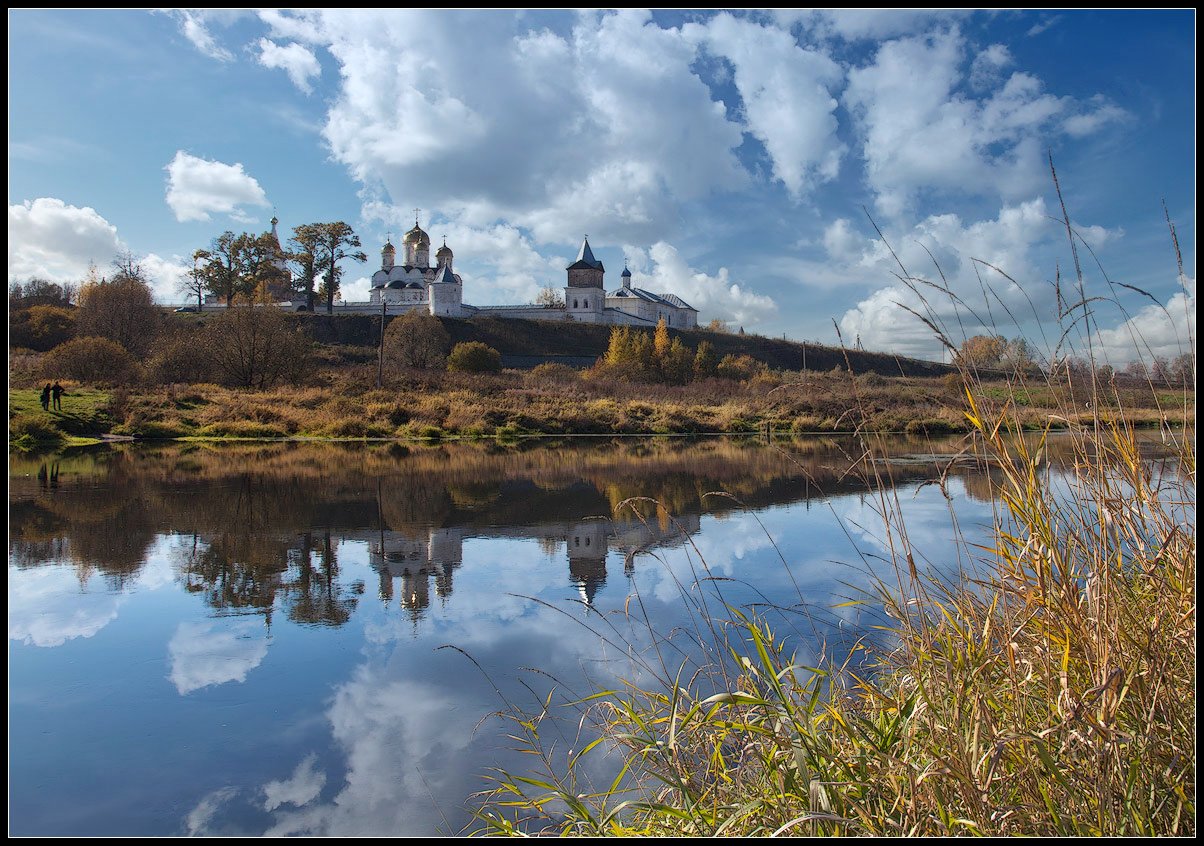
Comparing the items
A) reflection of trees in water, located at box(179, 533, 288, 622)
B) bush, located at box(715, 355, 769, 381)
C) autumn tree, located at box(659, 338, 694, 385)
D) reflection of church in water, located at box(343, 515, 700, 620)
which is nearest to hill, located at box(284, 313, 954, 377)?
autumn tree, located at box(659, 338, 694, 385)

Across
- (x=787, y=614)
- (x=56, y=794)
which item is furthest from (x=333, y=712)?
(x=787, y=614)

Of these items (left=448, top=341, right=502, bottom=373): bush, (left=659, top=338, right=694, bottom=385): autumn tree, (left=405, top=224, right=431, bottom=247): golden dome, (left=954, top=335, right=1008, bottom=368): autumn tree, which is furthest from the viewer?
(left=405, top=224, right=431, bottom=247): golden dome

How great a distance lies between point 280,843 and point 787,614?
3.49 m

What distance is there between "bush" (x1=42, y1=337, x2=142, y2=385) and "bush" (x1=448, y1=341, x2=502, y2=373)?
1543 centimetres

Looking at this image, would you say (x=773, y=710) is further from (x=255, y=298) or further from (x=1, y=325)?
(x=255, y=298)

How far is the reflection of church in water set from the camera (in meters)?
6.18

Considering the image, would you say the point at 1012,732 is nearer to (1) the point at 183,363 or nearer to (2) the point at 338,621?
(2) the point at 338,621

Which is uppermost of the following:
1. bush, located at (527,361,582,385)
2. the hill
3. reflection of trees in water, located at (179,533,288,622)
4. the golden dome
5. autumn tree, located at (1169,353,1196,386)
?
the golden dome

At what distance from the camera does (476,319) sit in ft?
235

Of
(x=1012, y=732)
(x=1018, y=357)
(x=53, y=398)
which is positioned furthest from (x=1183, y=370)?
(x=53, y=398)

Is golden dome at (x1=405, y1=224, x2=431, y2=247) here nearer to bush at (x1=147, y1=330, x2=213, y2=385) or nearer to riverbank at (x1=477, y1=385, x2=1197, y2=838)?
bush at (x1=147, y1=330, x2=213, y2=385)

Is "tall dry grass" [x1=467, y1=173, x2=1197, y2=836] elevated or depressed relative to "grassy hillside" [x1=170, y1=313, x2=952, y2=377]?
depressed

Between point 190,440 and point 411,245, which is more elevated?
point 411,245

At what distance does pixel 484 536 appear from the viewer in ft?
28.0
